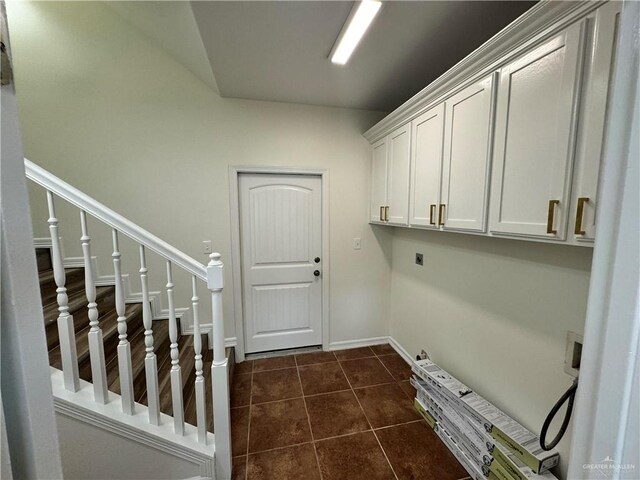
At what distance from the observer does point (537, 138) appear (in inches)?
41.9

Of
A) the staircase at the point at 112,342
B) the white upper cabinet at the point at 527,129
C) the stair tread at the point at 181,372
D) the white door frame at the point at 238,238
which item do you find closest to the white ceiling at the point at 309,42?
the white upper cabinet at the point at 527,129

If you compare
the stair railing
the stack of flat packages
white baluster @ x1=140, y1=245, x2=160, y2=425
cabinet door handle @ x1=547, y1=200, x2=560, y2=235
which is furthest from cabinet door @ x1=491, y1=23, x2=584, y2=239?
white baluster @ x1=140, y1=245, x2=160, y2=425

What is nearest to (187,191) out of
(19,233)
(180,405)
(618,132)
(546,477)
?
(180,405)

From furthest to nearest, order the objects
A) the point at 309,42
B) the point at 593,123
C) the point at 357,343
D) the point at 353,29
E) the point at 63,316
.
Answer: the point at 357,343, the point at 309,42, the point at 353,29, the point at 63,316, the point at 593,123

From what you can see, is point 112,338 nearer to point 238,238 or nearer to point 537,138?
point 238,238

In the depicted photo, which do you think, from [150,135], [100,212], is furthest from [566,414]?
[150,135]

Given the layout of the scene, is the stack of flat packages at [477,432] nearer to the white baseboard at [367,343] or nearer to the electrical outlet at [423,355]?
the electrical outlet at [423,355]

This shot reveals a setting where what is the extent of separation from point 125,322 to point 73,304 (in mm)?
830

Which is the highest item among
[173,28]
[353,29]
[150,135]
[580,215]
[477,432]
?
[173,28]

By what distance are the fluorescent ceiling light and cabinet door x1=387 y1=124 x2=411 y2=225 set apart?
698 mm

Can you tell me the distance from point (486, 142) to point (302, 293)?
208 centimetres

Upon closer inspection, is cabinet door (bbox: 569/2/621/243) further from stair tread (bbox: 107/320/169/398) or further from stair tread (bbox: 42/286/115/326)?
stair tread (bbox: 42/286/115/326)

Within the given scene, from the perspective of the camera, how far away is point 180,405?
4.38ft

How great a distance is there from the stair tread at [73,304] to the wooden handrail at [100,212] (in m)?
0.78
